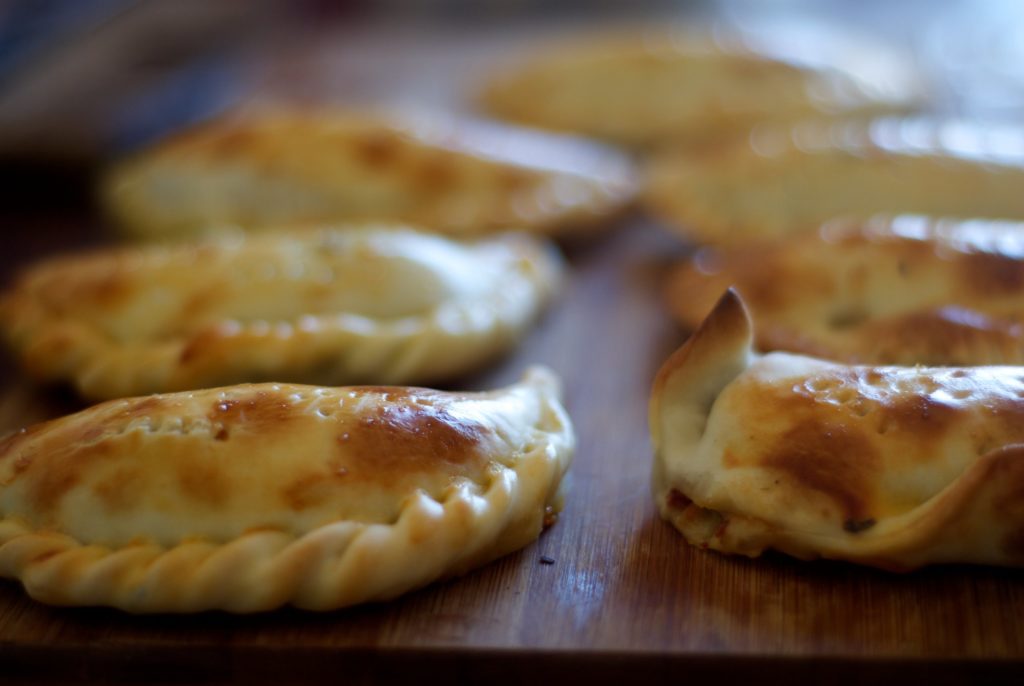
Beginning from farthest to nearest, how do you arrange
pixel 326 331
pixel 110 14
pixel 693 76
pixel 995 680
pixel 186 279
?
pixel 110 14, pixel 693 76, pixel 186 279, pixel 326 331, pixel 995 680

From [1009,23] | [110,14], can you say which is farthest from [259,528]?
→ [1009,23]

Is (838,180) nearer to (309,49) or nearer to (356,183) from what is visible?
(356,183)

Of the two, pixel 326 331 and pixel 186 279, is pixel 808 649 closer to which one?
pixel 326 331

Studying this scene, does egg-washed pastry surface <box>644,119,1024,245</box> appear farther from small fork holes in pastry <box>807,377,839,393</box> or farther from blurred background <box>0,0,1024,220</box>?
small fork holes in pastry <box>807,377,839,393</box>

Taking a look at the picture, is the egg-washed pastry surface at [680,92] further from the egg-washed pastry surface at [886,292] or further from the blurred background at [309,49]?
the egg-washed pastry surface at [886,292]

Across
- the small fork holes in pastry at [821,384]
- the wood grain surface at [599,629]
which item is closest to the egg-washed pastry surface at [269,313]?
the wood grain surface at [599,629]

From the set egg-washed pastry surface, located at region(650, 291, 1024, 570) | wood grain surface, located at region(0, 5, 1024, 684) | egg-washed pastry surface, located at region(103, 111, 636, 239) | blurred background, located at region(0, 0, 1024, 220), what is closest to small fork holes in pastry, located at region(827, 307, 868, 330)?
egg-washed pastry surface, located at region(650, 291, 1024, 570)
